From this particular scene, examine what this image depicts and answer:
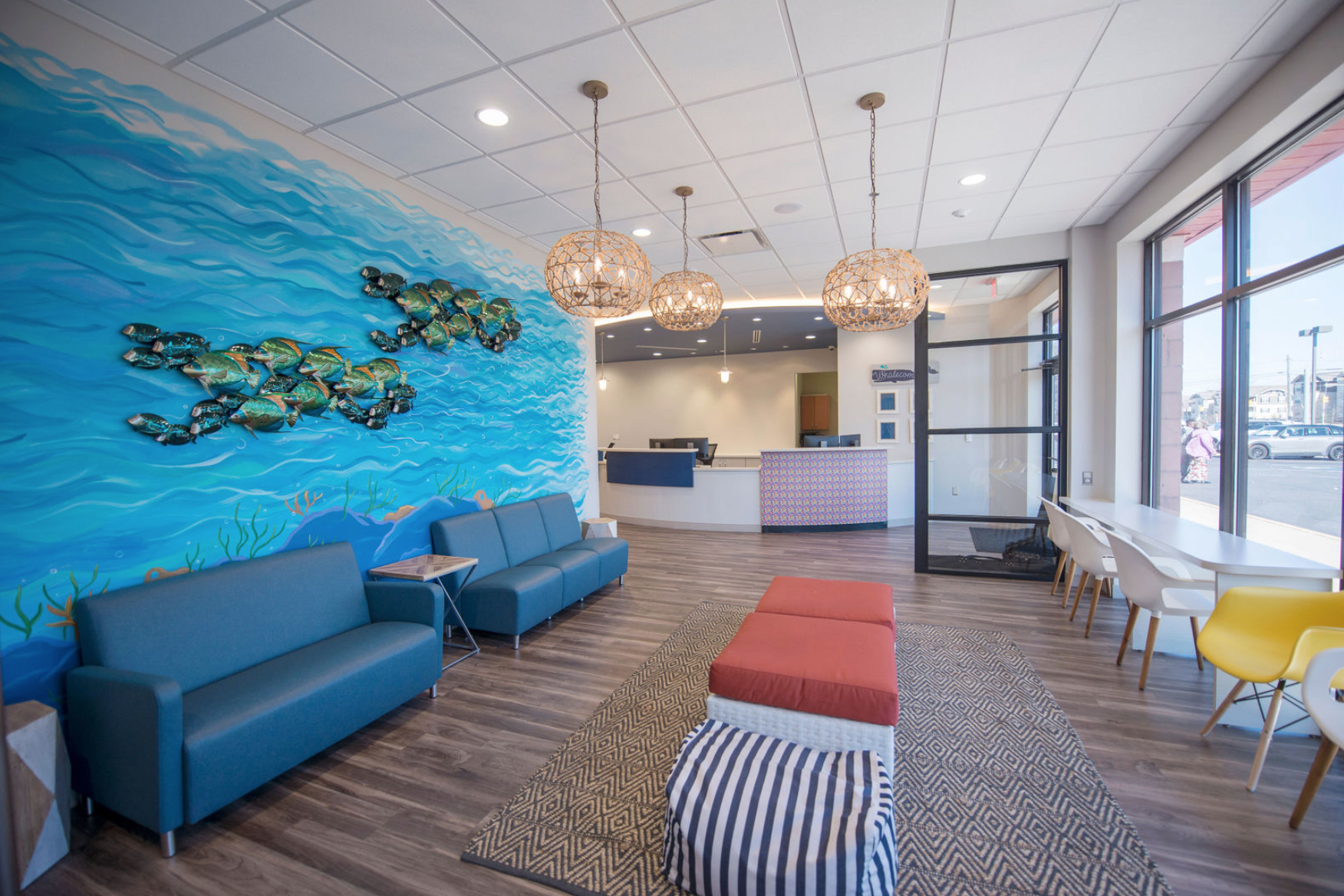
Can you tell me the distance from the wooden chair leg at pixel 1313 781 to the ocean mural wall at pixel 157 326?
483 centimetres

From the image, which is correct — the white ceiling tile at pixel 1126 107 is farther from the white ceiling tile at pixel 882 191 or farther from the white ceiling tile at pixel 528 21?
the white ceiling tile at pixel 528 21

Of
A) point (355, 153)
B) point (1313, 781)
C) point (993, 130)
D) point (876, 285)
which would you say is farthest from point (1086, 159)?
point (355, 153)

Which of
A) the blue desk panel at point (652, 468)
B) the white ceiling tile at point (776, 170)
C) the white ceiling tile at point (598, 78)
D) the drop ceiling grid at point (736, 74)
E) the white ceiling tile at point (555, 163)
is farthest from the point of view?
the blue desk panel at point (652, 468)

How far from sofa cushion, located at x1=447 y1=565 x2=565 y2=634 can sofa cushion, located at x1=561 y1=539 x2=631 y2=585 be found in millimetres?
804

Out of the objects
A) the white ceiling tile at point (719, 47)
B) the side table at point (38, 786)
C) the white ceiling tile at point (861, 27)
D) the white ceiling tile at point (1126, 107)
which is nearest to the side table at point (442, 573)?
the side table at point (38, 786)

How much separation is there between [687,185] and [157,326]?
3.32 metres

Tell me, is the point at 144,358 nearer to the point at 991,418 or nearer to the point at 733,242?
the point at 733,242

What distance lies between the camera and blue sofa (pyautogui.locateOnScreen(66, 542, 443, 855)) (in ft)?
6.40

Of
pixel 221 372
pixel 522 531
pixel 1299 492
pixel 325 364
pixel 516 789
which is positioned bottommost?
pixel 516 789

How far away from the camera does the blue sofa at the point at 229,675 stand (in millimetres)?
1949

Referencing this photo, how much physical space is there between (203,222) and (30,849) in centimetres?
281

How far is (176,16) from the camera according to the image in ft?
7.39

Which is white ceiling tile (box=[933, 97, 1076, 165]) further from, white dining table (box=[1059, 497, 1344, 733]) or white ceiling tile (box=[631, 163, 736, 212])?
white dining table (box=[1059, 497, 1344, 733])

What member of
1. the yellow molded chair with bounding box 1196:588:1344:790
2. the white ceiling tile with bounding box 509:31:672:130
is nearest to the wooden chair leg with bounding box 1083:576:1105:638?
the yellow molded chair with bounding box 1196:588:1344:790
